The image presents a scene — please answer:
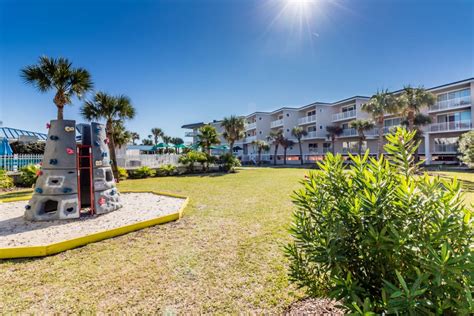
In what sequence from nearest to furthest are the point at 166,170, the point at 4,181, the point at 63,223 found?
the point at 63,223
the point at 4,181
the point at 166,170

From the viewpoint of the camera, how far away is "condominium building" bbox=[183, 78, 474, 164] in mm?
27406

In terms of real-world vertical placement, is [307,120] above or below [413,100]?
above

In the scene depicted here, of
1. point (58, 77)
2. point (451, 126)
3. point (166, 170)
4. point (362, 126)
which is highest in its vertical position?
point (58, 77)

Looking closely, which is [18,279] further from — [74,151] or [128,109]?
[128,109]

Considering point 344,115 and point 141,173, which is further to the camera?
point 344,115

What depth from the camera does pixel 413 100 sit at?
24812 millimetres

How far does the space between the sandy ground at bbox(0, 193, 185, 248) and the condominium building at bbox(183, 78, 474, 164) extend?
10.9 meters

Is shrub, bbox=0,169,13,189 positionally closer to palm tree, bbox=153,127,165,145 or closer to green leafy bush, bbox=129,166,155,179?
green leafy bush, bbox=129,166,155,179

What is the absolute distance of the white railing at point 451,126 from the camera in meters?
26.3

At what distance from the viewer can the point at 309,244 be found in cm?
186

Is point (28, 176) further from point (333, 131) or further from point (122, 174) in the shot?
point (333, 131)

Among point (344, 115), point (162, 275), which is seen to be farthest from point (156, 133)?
point (162, 275)

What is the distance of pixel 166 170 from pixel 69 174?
1506cm

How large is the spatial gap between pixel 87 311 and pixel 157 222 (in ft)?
12.0
